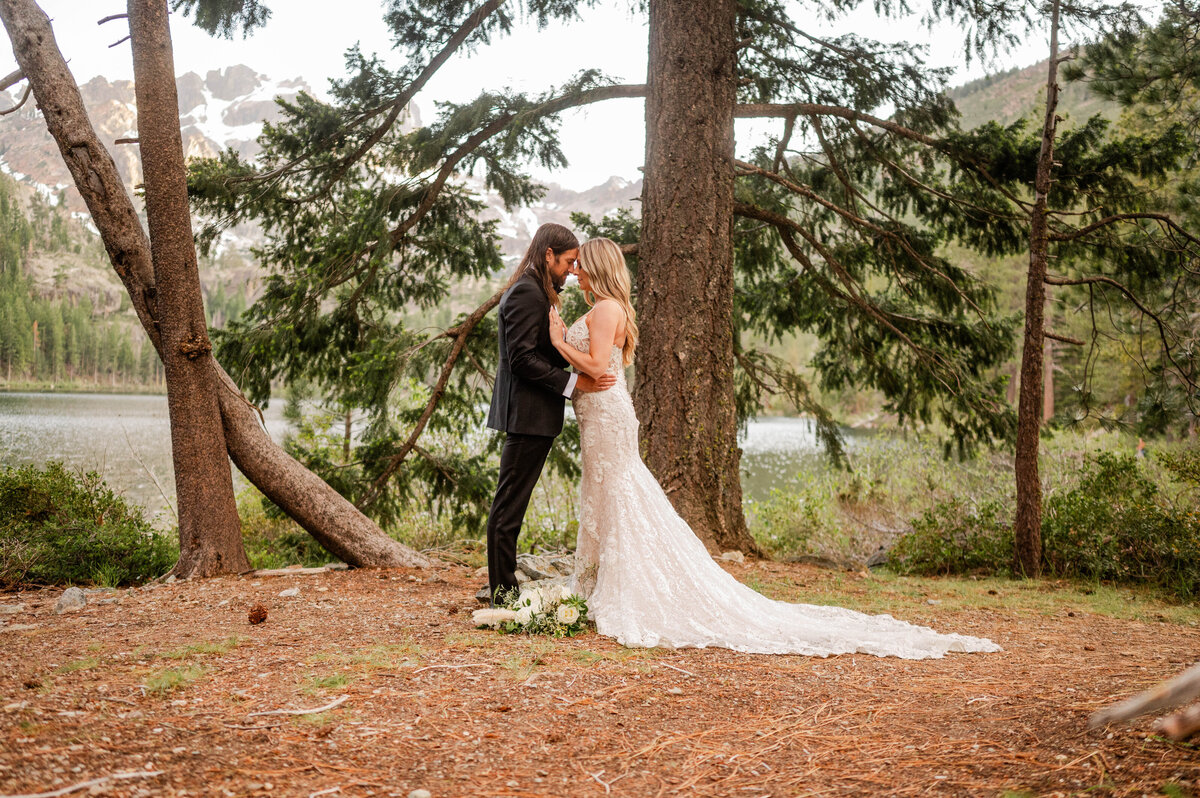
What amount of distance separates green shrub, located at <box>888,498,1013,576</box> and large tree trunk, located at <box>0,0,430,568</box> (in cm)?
507

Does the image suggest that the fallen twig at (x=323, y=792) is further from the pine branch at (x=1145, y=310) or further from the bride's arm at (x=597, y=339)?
the pine branch at (x=1145, y=310)

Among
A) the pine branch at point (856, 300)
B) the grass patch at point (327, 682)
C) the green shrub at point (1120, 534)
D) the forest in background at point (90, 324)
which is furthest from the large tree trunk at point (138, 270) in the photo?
the green shrub at point (1120, 534)

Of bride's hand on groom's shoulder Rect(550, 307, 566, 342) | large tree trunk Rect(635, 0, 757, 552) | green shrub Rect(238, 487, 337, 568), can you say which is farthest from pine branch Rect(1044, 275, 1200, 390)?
green shrub Rect(238, 487, 337, 568)

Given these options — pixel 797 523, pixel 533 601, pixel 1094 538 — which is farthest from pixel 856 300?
pixel 533 601

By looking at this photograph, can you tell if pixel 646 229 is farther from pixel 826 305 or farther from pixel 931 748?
pixel 931 748

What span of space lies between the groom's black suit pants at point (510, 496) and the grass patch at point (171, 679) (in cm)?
172

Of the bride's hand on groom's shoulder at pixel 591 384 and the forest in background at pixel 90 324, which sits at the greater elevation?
the forest in background at pixel 90 324

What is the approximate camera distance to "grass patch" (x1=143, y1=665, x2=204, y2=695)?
116 inches

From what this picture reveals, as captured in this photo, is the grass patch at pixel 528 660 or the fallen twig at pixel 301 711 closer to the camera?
the fallen twig at pixel 301 711

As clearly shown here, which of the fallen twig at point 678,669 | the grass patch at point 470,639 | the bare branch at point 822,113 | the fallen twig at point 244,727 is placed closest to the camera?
the fallen twig at point 244,727

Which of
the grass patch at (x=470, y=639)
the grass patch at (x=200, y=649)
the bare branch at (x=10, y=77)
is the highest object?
the bare branch at (x=10, y=77)

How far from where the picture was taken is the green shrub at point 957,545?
7.87 metres

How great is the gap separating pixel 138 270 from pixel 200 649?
138 inches

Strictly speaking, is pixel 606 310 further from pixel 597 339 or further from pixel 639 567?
pixel 639 567
